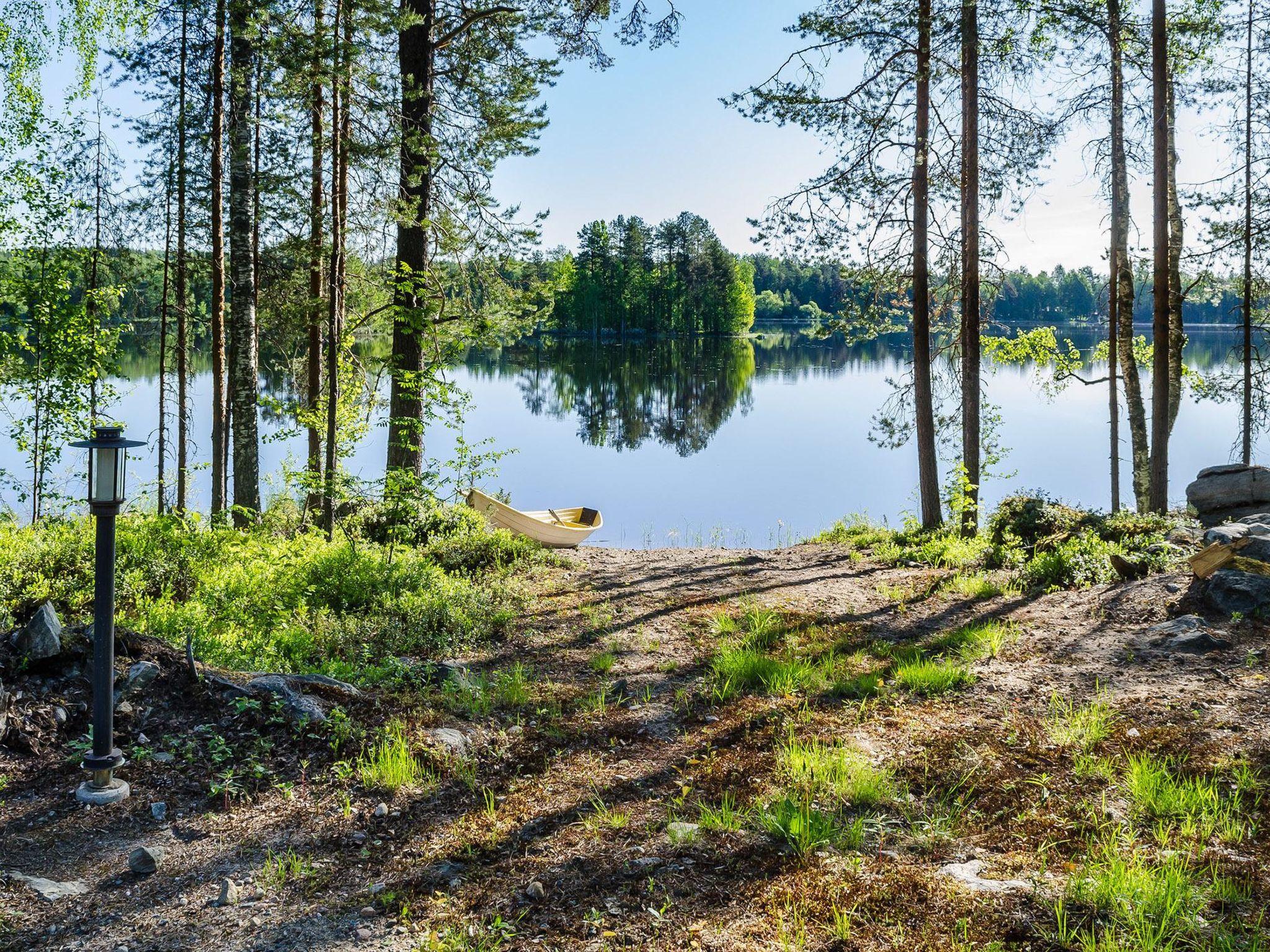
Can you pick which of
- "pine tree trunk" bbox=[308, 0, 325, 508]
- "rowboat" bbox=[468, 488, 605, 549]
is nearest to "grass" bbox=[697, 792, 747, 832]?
"pine tree trunk" bbox=[308, 0, 325, 508]

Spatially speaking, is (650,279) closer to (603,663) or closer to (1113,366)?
(1113,366)

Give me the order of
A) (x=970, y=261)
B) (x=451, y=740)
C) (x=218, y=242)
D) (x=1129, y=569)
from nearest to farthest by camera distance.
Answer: (x=451, y=740) < (x=1129, y=569) < (x=970, y=261) < (x=218, y=242)

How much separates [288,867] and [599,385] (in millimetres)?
42236

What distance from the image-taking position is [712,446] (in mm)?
29938

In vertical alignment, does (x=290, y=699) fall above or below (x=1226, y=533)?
below

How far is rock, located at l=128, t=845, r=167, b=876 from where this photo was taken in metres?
3.33

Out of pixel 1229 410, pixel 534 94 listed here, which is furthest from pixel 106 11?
pixel 1229 410

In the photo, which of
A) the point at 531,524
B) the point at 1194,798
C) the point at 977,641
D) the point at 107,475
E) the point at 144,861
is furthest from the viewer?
the point at 531,524

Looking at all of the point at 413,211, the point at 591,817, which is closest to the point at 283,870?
the point at 591,817

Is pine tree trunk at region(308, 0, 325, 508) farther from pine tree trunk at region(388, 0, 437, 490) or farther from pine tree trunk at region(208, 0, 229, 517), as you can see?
pine tree trunk at region(208, 0, 229, 517)

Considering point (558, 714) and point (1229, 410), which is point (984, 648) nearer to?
point (558, 714)

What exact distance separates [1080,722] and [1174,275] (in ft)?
38.0

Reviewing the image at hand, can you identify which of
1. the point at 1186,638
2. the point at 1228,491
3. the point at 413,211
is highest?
the point at 413,211

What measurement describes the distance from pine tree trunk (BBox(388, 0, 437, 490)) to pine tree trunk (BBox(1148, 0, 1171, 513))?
31.8 feet
